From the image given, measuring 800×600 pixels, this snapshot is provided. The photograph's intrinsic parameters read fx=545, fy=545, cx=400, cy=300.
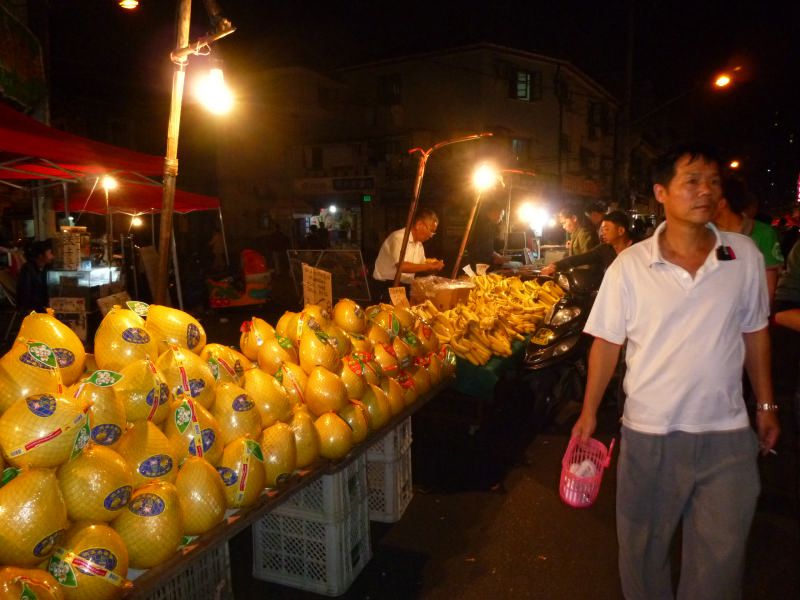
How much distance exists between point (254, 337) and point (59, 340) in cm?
127

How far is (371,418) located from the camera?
11.2 feet

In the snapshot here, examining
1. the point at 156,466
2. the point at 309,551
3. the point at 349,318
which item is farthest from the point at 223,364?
the point at 349,318

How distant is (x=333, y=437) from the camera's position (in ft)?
9.73

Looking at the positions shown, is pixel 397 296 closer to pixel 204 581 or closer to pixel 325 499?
pixel 325 499

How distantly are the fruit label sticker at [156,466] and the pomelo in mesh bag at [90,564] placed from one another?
29 centimetres

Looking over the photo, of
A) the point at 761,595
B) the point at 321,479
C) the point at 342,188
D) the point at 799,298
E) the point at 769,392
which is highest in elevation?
the point at 342,188

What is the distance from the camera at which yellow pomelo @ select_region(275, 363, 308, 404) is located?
3152 millimetres

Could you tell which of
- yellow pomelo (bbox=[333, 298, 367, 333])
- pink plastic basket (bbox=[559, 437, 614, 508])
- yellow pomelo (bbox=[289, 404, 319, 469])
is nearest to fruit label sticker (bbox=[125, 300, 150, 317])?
yellow pomelo (bbox=[289, 404, 319, 469])

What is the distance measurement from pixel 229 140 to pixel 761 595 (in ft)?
91.4

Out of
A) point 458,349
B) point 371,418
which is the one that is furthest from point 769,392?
point 458,349

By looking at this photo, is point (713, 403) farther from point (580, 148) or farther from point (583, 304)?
point (580, 148)

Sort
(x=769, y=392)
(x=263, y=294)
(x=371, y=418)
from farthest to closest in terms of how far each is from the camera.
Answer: (x=263, y=294), (x=371, y=418), (x=769, y=392)

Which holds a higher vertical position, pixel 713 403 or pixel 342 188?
pixel 342 188

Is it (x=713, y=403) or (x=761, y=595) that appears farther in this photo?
(x=761, y=595)
